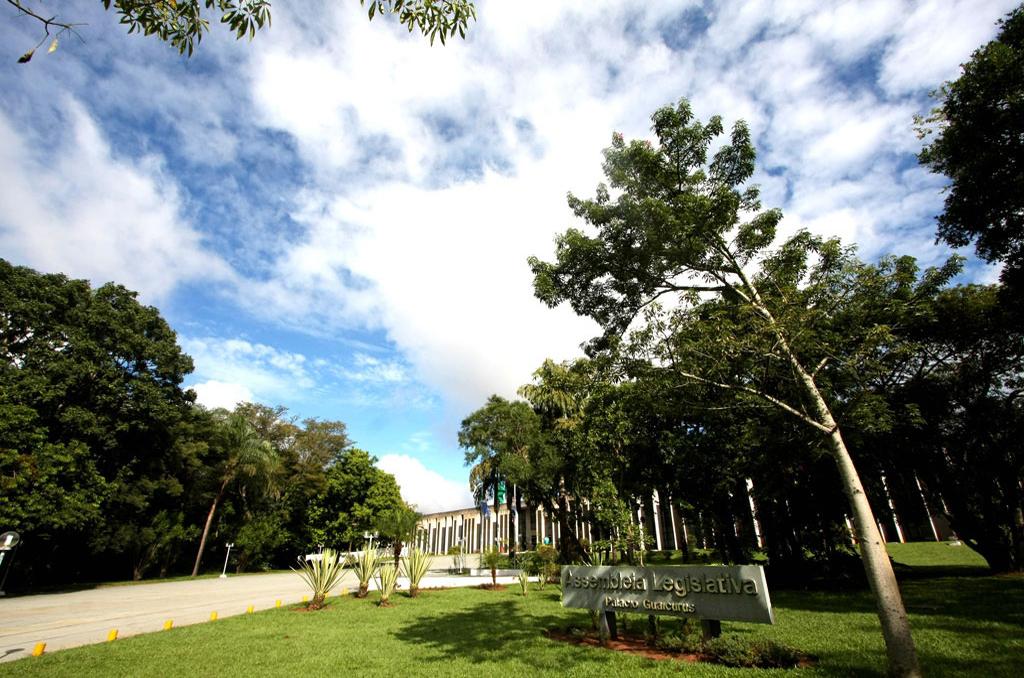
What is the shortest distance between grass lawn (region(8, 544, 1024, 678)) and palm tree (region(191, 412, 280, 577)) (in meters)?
23.5

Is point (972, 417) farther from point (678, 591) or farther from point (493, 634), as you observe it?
point (493, 634)

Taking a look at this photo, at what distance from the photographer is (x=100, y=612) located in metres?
14.1

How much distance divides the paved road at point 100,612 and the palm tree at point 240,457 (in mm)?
11873

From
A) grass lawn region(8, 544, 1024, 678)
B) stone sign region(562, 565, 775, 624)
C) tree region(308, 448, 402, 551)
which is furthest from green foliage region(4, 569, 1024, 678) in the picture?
tree region(308, 448, 402, 551)

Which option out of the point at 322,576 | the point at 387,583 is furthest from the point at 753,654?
the point at 322,576

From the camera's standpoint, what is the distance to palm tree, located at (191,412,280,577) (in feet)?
108

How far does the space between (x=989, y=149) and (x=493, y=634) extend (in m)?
15.1

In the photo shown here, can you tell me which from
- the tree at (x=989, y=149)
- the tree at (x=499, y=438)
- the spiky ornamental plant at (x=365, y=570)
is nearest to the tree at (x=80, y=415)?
the spiky ornamental plant at (x=365, y=570)

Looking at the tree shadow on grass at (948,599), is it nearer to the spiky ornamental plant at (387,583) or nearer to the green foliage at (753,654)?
the green foliage at (753,654)

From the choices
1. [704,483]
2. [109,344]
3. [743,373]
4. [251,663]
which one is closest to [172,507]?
[109,344]

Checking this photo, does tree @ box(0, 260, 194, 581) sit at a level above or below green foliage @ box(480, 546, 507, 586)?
above

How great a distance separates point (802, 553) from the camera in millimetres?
19047

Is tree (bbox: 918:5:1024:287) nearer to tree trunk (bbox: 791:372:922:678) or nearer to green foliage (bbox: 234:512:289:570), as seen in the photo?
tree trunk (bbox: 791:372:922:678)

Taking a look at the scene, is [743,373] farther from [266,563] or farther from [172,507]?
[266,563]
